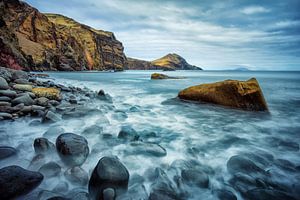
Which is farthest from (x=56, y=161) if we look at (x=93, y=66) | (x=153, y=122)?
(x=93, y=66)

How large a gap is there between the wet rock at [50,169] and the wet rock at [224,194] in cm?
198

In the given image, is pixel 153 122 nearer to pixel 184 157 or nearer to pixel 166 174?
pixel 184 157

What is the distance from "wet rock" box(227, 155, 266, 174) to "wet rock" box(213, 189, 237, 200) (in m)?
0.45

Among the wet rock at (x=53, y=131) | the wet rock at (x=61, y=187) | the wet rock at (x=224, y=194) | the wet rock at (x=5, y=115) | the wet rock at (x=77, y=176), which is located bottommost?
the wet rock at (x=224, y=194)

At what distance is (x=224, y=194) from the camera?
1961 mm

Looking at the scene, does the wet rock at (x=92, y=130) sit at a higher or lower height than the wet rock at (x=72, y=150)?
lower

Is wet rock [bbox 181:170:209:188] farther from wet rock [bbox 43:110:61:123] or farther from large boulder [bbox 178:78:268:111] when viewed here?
large boulder [bbox 178:78:268:111]

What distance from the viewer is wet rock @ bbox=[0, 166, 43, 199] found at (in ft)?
5.35

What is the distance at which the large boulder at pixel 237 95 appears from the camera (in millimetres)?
5918

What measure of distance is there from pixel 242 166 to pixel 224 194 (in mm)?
679

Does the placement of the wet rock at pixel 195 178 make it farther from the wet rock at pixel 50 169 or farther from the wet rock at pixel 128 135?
the wet rock at pixel 50 169

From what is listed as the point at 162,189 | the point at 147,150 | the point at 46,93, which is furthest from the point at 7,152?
the point at 46,93

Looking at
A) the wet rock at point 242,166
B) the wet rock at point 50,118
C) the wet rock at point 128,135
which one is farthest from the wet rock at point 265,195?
the wet rock at point 50,118

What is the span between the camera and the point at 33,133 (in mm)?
3277
